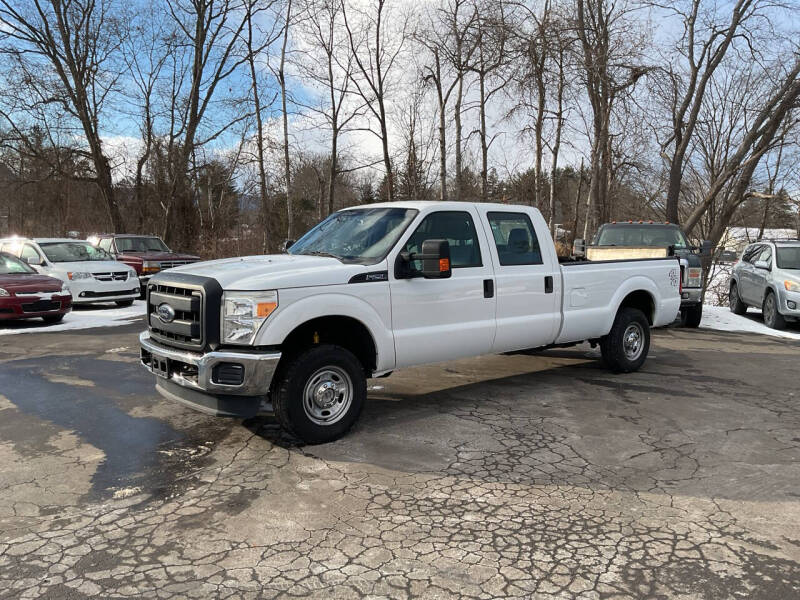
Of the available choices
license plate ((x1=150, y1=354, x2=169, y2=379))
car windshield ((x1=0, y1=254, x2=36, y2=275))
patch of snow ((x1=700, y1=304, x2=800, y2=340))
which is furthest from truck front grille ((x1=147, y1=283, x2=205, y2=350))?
patch of snow ((x1=700, y1=304, x2=800, y2=340))

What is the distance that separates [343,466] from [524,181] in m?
44.7

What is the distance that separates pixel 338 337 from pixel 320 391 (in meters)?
0.55

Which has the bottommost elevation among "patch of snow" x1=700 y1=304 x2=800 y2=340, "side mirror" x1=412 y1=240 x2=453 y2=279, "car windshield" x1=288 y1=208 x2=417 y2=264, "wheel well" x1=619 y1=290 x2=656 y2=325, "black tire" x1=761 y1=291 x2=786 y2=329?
"patch of snow" x1=700 y1=304 x2=800 y2=340

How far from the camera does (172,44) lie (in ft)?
94.0

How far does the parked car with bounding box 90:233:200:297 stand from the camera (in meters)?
16.9

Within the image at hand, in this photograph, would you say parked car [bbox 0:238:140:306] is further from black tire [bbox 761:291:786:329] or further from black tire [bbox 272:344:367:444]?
black tire [bbox 761:291:786:329]

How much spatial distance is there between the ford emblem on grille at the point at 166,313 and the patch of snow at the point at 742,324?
10542mm

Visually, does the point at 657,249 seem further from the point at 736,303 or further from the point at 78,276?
the point at 78,276

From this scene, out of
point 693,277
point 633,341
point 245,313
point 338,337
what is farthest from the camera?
point 693,277

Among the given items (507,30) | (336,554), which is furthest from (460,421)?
(507,30)

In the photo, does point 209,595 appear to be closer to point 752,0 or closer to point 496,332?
point 496,332

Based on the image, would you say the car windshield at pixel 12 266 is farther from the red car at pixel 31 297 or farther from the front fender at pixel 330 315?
the front fender at pixel 330 315

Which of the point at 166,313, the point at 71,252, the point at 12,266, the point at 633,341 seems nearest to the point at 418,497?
the point at 166,313

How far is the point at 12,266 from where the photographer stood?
1282 centimetres
